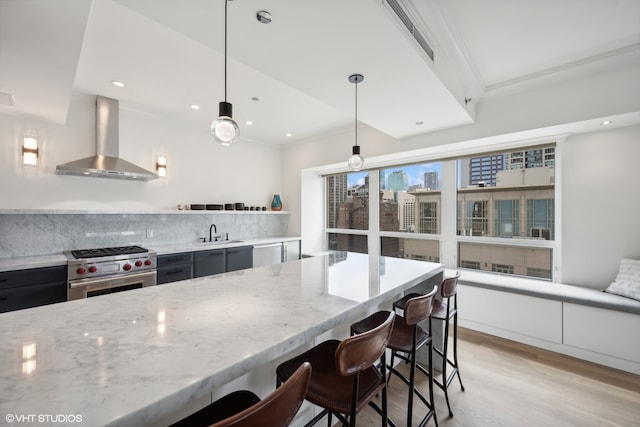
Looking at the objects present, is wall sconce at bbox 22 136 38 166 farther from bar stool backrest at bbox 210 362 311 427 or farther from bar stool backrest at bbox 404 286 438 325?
bar stool backrest at bbox 404 286 438 325

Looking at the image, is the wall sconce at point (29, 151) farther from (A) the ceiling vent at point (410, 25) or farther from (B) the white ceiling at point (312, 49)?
(A) the ceiling vent at point (410, 25)

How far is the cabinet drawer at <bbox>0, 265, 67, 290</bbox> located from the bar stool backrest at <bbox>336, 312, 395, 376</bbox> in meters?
2.99

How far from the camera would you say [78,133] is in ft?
10.2

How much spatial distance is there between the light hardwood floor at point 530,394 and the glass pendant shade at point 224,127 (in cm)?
202

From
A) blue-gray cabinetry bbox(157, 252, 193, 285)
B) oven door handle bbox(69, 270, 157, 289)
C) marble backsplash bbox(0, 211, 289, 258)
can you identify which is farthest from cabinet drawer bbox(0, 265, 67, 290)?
blue-gray cabinetry bbox(157, 252, 193, 285)

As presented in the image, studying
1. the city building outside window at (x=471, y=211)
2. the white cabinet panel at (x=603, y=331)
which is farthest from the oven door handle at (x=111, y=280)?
the white cabinet panel at (x=603, y=331)

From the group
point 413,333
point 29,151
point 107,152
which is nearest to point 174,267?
point 107,152

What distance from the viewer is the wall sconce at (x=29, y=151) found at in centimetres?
282

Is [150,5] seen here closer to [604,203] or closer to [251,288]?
[251,288]

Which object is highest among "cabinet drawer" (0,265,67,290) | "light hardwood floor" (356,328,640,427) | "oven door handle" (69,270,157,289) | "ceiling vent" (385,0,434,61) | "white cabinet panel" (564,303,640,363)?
"ceiling vent" (385,0,434,61)

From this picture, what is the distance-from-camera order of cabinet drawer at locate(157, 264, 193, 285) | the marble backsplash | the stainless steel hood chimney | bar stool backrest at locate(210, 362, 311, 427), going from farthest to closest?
cabinet drawer at locate(157, 264, 193, 285) < the stainless steel hood chimney < the marble backsplash < bar stool backrest at locate(210, 362, 311, 427)

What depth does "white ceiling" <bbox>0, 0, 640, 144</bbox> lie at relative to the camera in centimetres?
142

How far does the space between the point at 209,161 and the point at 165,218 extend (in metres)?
1.09

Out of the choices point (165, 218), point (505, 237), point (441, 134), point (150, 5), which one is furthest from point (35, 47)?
point (505, 237)
